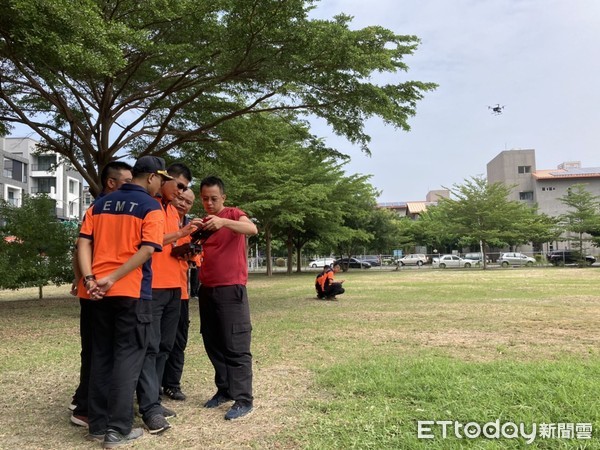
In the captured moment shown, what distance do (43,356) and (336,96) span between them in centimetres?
778

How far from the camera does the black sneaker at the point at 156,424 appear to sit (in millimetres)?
3439

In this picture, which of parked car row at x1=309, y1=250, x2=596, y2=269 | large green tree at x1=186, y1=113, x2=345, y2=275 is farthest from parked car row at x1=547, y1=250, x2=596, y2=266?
large green tree at x1=186, y1=113, x2=345, y2=275

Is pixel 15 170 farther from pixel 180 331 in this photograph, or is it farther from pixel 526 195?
pixel 526 195

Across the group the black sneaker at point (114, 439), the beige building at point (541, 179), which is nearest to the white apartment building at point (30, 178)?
the black sneaker at point (114, 439)

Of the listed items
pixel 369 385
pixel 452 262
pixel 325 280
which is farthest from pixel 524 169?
pixel 369 385

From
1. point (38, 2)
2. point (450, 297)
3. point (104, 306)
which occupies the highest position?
point (38, 2)

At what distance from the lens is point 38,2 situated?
20.6 feet

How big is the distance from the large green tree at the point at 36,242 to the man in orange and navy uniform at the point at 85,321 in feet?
31.9

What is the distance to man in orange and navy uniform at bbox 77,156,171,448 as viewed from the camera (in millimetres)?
3254

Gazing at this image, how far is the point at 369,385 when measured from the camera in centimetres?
428

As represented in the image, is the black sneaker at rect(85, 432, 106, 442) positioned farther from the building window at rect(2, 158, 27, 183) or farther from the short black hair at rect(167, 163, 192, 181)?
the building window at rect(2, 158, 27, 183)

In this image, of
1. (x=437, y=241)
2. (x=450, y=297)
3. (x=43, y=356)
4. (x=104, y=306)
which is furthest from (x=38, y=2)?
(x=437, y=241)

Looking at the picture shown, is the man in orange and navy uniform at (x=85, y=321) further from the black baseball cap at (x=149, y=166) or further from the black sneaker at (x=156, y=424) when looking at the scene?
the black sneaker at (x=156, y=424)

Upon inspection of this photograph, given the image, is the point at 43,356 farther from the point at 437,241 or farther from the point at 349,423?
the point at 437,241
